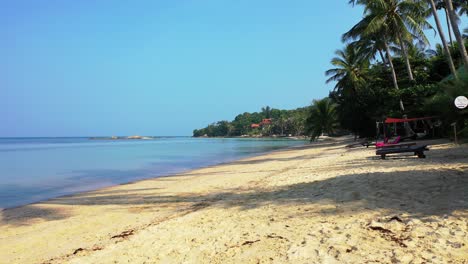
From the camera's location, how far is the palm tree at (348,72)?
3316cm

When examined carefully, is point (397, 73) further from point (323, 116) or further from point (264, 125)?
point (264, 125)

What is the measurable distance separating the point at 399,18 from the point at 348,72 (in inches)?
529

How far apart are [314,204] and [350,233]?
5.38 feet

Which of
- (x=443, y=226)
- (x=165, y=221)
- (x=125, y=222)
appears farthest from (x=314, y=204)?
(x=125, y=222)

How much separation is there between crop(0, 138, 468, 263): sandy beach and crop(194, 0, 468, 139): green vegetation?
20.6 feet

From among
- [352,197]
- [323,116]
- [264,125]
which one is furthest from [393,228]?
[264,125]

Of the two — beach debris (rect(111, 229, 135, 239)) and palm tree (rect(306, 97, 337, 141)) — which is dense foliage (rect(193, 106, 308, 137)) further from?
beach debris (rect(111, 229, 135, 239))

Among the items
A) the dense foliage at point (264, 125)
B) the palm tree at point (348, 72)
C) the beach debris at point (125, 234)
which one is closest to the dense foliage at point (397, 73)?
the palm tree at point (348, 72)

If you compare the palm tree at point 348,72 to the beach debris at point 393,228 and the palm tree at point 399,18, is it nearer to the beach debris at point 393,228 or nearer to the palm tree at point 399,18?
the palm tree at point 399,18

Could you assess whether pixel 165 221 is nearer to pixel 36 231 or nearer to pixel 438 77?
pixel 36 231

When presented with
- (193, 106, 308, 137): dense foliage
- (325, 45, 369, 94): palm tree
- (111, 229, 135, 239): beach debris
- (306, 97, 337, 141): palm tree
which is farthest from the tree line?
(193, 106, 308, 137): dense foliage

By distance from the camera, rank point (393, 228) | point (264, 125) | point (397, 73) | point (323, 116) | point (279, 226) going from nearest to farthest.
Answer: point (393, 228) → point (279, 226) → point (397, 73) → point (323, 116) → point (264, 125)

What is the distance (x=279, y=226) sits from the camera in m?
4.68

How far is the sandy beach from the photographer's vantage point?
3631 millimetres
